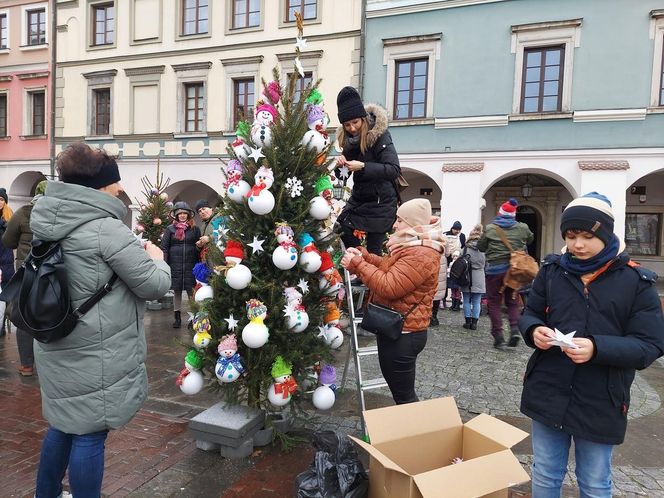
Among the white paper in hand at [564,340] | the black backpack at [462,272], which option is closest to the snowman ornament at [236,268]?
the white paper in hand at [564,340]

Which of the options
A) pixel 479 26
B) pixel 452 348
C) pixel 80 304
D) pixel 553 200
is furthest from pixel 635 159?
pixel 80 304

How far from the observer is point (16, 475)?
9.67ft

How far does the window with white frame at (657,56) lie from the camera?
11875mm

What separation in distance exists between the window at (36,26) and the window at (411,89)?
1426 centimetres

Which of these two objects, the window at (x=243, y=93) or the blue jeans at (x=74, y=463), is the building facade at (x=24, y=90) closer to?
the window at (x=243, y=93)

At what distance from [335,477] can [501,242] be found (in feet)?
15.4

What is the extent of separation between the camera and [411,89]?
46.6 feet

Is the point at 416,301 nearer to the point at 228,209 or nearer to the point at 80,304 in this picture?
the point at 228,209

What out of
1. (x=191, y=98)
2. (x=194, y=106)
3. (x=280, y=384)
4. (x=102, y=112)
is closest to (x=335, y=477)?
(x=280, y=384)

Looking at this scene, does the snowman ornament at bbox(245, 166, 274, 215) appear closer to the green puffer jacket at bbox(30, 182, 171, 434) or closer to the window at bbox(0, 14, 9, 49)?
the green puffer jacket at bbox(30, 182, 171, 434)

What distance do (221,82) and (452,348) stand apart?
13204 millimetres

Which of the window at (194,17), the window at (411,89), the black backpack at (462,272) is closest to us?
the black backpack at (462,272)

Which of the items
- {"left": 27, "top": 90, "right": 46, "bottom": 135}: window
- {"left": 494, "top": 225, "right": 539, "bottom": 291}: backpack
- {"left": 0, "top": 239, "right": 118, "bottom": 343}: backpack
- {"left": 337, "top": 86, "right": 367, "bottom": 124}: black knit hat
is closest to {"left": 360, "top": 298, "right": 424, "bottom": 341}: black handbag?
{"left": 337, "top": 86, "right": 367, "bottom": 124}: black knit hat

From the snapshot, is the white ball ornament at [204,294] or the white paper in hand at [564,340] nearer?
the white paper in hand at [564,340]
